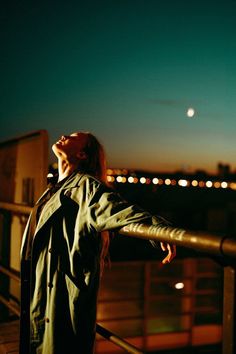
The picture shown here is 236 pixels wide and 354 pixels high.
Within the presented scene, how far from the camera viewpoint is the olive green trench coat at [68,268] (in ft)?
6.89

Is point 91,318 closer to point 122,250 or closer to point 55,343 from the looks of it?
point 55,343

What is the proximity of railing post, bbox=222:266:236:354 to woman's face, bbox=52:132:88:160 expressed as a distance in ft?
4.58

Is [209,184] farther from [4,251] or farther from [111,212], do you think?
[111,212]

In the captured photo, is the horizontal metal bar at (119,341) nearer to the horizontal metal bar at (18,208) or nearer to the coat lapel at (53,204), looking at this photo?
the coat lapel at (53,204)

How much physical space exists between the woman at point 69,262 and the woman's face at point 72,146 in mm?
176

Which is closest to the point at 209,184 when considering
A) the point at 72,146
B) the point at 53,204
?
the point at 72,146

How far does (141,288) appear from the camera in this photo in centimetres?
1592

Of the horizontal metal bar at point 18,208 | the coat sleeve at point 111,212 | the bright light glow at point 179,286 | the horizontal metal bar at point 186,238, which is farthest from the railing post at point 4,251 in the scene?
the bright light glow at point 179,286

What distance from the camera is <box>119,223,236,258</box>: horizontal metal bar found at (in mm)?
1230

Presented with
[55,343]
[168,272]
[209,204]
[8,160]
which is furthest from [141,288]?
[209,204]

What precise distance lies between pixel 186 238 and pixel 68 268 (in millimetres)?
898

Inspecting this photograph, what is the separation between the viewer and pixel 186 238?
1.42 metres

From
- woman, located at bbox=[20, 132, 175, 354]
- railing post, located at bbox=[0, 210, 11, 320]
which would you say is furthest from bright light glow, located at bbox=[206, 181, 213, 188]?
woman, located at bbox=[20, 132, 175, 354]

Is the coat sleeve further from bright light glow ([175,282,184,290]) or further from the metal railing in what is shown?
bright light glow ([175,282,184,290])
